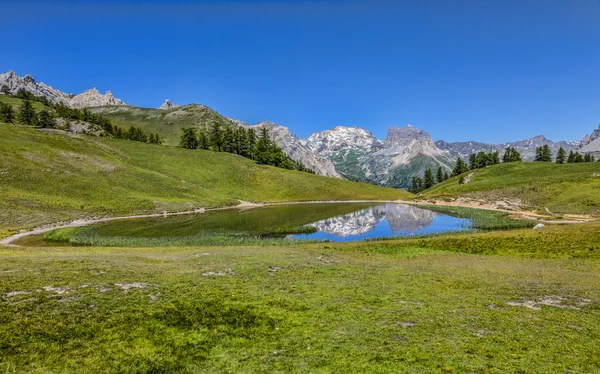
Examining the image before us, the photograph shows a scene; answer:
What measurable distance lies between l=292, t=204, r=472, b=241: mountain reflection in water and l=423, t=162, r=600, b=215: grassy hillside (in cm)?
3148

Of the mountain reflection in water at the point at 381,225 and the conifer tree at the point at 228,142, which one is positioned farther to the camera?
the conifer tree at the point at 228,142

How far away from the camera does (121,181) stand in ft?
334

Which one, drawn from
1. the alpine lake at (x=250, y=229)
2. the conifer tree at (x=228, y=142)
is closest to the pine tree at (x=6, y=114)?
the conifer tree at (x=228, y=142)

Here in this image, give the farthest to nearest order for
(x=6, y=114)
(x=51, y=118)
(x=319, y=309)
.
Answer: (x=51, y=118), (x=6, y=114), (x=319, y=309)

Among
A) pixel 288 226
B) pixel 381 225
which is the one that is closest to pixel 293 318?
pixel 288 226

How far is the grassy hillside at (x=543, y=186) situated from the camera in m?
83.3

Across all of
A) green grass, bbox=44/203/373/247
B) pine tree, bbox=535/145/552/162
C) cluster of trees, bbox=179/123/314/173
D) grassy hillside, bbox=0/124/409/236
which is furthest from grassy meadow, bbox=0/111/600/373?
pine tree, bbox=535/145/552/162

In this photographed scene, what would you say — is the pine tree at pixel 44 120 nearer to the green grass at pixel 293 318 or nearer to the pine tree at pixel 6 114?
the pine tree at pixel 6 114

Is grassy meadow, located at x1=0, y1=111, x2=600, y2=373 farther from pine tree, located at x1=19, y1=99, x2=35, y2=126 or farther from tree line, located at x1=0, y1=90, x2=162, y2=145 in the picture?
pine tree, located at x1=19, y1=99, x2=35, y2=126

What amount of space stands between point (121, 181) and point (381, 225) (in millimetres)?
A: 83141

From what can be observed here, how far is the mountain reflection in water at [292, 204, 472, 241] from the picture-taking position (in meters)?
59.4

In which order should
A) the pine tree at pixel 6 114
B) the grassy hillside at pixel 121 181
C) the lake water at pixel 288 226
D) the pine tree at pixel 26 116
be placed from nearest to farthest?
the lake water at pixel 288 226 < the grassy hillside at pixel 121 181 < the pine tree at pixel 6 114 < the pine tree at pixel 26 116

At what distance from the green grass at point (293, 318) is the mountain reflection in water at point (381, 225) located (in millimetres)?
31664

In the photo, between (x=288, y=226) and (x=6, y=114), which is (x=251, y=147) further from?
(x=288, y=226)
